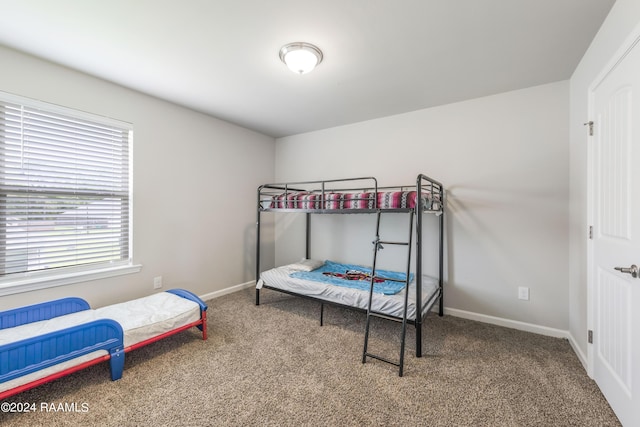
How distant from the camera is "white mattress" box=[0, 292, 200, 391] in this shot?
5.64 ft

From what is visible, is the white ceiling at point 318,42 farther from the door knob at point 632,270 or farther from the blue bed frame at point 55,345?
the blue bed frame at point 55,345

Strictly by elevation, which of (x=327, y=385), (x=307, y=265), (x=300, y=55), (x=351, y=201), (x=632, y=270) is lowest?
(x=327, y=385)

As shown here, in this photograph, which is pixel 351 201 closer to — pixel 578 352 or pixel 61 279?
pixel 578 352

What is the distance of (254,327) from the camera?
267 cm

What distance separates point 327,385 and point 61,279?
2414mm

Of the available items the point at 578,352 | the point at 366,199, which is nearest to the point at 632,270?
the point at 578,352

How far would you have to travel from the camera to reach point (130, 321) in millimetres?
2070

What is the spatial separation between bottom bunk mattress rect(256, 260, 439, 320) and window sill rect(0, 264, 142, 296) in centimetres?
139

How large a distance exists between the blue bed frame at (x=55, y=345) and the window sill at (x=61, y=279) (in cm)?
Answer: 21

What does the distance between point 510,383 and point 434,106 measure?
106 inches

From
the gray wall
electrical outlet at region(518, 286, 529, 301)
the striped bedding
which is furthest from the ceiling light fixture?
electrical outlet at region(518, 286, 529, 301)

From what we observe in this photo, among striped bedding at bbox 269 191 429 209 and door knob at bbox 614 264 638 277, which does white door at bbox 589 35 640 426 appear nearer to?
door knob at bbox 614 264 638 277

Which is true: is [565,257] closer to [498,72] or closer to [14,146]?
[498,72]

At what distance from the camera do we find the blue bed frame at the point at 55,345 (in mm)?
1521
